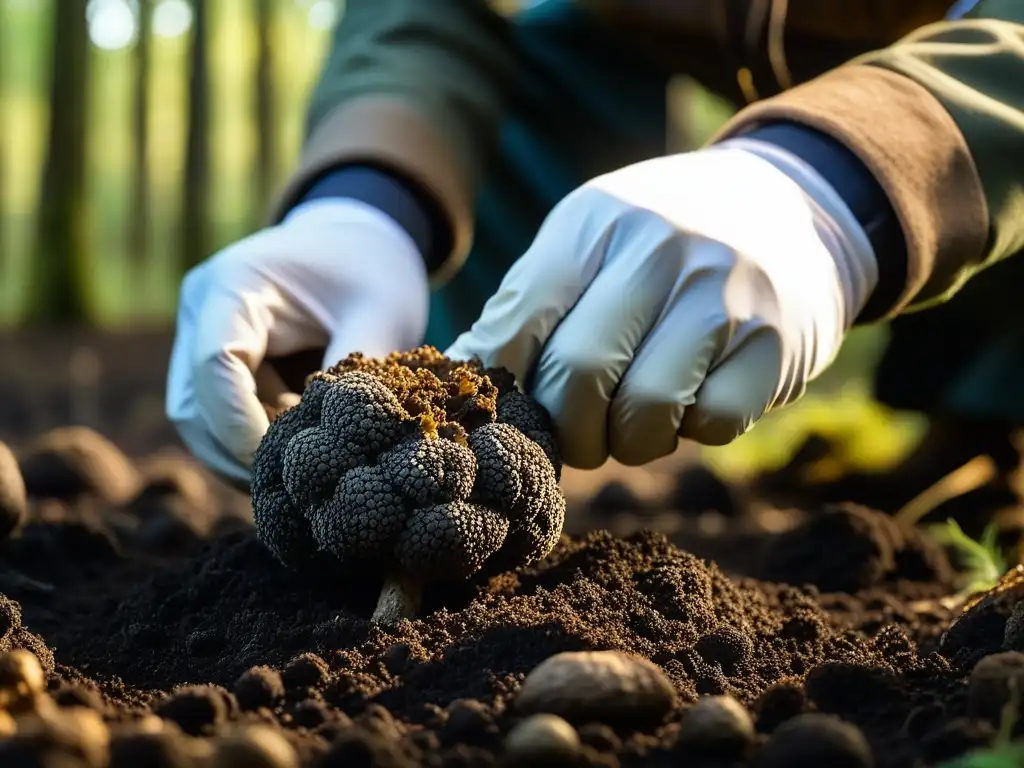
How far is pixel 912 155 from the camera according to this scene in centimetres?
155

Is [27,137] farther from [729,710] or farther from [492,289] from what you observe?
[729,710]

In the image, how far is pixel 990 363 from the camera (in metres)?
2.81

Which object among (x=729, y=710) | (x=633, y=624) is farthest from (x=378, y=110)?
(x=729, y=710)

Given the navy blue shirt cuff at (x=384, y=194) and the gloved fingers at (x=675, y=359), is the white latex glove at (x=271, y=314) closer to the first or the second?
the navy blue shirt cuff at (x=384, y=194)

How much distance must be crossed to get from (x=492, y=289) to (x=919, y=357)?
1.23 metres

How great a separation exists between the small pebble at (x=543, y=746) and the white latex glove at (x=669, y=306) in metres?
0.60

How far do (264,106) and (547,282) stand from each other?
6.73 metres

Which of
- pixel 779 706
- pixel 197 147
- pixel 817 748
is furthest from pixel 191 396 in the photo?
pixel 197 147

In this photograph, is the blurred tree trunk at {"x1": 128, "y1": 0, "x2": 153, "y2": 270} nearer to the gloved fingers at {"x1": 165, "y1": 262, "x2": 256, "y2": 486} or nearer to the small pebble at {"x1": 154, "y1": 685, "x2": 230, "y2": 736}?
the gloved fingers at {"x1": 165, "y1": 262, "x2": 256, "y2": 486}

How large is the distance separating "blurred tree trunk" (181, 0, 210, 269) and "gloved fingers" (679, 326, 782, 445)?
604 cm

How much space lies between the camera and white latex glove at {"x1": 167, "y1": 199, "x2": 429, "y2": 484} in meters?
1.73

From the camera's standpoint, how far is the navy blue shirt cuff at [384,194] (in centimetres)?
228

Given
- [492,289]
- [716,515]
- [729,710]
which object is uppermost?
[729,710]

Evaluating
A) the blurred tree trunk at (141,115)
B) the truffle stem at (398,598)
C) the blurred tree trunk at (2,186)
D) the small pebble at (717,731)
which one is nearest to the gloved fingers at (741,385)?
the truffle stem at (398,598)
